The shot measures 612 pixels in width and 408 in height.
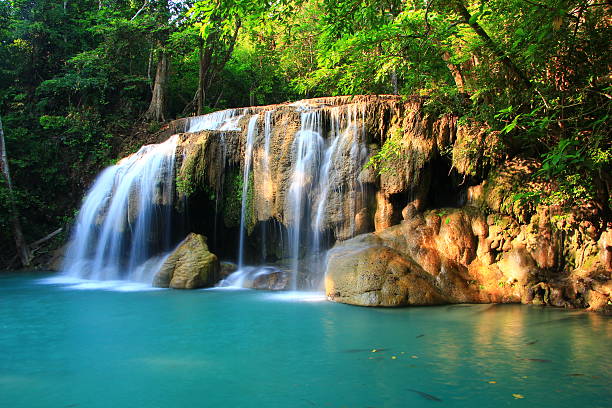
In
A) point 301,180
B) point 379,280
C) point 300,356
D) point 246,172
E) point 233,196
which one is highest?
point 246,172

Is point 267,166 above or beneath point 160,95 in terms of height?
beneath

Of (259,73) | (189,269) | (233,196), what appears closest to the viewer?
(189,269)

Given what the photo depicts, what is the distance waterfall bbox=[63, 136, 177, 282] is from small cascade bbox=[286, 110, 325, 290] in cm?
345

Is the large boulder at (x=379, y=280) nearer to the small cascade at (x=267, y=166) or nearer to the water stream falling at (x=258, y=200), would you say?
the water stream falling at (x=258, y=200)

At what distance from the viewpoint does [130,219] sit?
12141 millimetres

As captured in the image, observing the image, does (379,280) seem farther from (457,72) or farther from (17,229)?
(17,229)

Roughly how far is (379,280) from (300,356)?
3.29m

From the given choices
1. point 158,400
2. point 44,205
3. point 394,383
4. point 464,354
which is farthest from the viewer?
point 44,205

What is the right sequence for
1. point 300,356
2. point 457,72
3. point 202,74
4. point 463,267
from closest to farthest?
point 300,356
point 463,267
point 457,72
point 202,74

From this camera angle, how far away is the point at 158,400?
4.00 metres

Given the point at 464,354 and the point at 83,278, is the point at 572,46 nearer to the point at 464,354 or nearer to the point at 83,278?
the point at 464,354

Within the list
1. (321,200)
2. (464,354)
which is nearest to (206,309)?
(321,200)

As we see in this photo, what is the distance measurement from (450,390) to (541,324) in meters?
3.26

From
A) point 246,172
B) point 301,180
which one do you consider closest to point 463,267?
point 301,180
